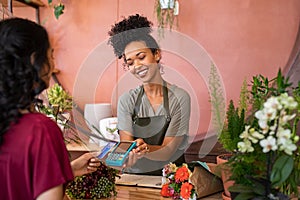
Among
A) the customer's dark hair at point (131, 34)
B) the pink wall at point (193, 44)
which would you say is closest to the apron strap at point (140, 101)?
the customer's dark hair at point (131, 34)

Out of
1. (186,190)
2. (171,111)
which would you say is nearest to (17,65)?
(186,190)

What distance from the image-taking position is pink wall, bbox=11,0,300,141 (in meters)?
2.63

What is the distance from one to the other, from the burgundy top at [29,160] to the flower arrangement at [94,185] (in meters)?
0.44

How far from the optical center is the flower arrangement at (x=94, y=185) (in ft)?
4.31

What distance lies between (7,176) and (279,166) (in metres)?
0.65

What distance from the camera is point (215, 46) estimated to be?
2762 millimetres

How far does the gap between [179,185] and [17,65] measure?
0.74m

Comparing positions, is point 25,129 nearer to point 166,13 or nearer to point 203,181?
point 203,181

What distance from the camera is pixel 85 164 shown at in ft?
4.20

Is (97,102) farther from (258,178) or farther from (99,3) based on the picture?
(258,178)

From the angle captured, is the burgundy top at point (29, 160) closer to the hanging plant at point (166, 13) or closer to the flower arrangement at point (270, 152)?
the flower arrangement at point (270, 152)

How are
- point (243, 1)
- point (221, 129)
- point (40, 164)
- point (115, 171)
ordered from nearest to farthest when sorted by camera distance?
point (40, 164)
point (221, 129)
point (115, 171)
point (243, 1)

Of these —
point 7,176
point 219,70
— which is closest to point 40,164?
point 7,176

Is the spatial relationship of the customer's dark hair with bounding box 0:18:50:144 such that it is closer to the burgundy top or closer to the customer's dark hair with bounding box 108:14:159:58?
the burgundy top
